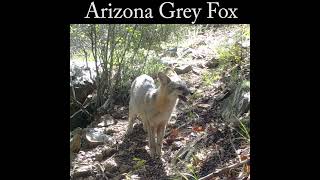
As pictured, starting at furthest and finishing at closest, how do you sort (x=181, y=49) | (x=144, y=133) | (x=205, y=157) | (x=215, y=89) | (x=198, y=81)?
(x=181, y=49) → (x=198, y=81) → (x=215, y=89) → (x=144, y=133) → (x=205, y=157)

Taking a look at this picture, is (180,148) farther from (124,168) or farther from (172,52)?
(172,52)

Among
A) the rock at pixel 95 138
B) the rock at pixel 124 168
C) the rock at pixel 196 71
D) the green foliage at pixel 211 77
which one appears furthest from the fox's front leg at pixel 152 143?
the rock at pixel 196 71

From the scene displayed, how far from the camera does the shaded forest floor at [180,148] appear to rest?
6.08m

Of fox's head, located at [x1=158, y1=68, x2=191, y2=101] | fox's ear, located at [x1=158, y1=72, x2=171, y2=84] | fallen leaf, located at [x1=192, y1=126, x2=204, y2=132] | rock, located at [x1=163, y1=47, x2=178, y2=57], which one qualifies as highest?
rock, located at [x1=163, y1=47, x2=178, y2=57]

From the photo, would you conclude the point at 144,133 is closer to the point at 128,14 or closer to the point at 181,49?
the point at 128,14

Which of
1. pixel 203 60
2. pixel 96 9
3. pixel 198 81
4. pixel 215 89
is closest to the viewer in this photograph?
pixel 96 9

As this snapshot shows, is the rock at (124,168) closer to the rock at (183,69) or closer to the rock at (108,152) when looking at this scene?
the rock at (108,152)

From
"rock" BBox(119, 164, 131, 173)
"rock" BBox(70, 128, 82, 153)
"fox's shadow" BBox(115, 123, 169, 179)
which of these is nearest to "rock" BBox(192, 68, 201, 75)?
"fox's shadow" BBox(115, 123, 169, 179)

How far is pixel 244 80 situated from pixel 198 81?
86.9 inches

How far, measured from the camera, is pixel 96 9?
5.01 metres

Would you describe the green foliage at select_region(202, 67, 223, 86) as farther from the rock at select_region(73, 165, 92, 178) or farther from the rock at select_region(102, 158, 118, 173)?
the rock at select_region(73, 165, 92, 178)

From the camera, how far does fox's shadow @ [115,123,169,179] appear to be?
6.65m

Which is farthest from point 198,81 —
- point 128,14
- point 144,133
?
point 128,14

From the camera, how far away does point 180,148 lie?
7.14 metres
